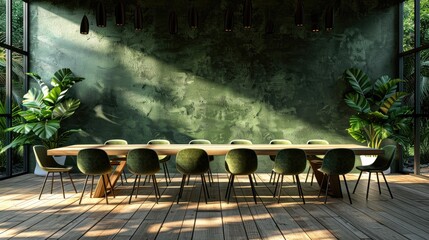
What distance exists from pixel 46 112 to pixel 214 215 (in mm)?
4921

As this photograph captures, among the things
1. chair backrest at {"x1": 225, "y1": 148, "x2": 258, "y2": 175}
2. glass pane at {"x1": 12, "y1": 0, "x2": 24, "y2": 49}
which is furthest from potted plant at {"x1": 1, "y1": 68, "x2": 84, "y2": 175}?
chair backrest at {"x1": 225, "y1": 148, "x2": 258, "y2": 175}

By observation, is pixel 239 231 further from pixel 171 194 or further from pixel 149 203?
pixel 171 194

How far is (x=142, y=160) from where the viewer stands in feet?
17.8

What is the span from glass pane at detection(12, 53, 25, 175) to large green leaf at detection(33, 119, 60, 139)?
3.32 ft

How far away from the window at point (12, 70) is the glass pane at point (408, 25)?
333 inches

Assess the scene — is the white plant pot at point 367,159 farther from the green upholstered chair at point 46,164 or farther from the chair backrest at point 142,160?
the green upholstered chair at point 46,164

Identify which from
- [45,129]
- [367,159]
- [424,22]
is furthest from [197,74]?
[424,22]

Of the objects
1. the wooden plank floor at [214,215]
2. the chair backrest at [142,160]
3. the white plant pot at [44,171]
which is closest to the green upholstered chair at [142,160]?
the chair backrest at [142,160]

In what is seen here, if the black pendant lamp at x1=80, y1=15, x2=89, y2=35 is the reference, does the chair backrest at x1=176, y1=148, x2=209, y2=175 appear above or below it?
below

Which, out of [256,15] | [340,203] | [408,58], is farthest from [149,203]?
[408,58]

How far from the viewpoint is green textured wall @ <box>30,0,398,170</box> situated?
8828 mm

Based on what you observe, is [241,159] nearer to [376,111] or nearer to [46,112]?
[376,111]

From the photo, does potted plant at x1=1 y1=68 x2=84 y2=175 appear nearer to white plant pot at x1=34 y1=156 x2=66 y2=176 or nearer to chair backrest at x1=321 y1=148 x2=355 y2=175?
white plant pot at x1=34 y1=156 x2=66 y2=176

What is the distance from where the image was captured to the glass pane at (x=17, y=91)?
844 cm
